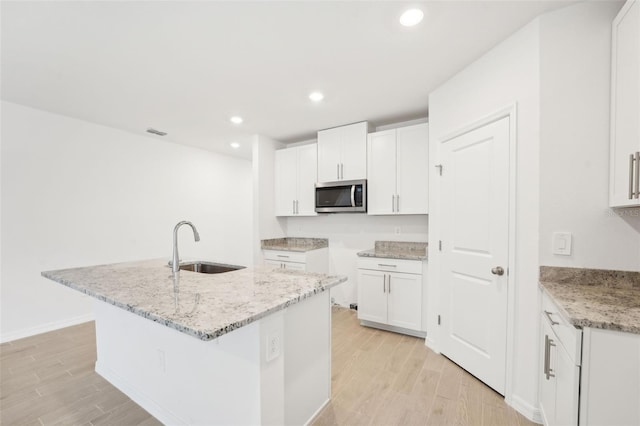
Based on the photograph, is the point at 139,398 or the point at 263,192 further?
the point at 263,192

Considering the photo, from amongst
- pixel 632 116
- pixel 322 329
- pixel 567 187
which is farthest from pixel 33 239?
pixel 632 116

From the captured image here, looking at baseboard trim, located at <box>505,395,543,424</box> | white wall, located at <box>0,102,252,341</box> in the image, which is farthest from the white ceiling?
baseboard trim, located at <box>505,395,543,424</box>

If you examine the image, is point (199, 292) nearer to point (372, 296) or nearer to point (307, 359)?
point (307, 359)

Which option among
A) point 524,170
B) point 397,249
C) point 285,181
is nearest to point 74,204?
point 285,181

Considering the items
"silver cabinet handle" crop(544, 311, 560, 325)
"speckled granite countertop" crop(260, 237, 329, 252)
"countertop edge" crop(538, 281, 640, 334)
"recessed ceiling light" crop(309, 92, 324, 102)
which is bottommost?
"silver cabinet handle" crop(544, 311, 560, 325)

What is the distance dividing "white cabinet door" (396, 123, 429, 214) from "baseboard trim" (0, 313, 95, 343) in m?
4.15

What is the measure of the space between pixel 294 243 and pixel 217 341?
3012 millimetres

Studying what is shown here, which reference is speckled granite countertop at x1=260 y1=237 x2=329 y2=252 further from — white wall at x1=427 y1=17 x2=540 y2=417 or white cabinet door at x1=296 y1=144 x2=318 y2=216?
white wall at x1=427 y1=17 x2=540 y2=417

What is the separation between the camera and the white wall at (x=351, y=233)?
352cm

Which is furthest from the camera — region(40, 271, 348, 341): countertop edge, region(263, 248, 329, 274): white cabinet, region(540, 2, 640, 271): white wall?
region(263, 248, 329, 274): white cabinet

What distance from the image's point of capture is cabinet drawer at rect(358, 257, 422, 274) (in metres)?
2.91

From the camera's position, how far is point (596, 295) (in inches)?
55.9

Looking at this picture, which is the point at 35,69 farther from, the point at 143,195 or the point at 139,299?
the point at 139,299

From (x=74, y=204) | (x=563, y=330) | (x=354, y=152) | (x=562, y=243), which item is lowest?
(x=563, y=330)
